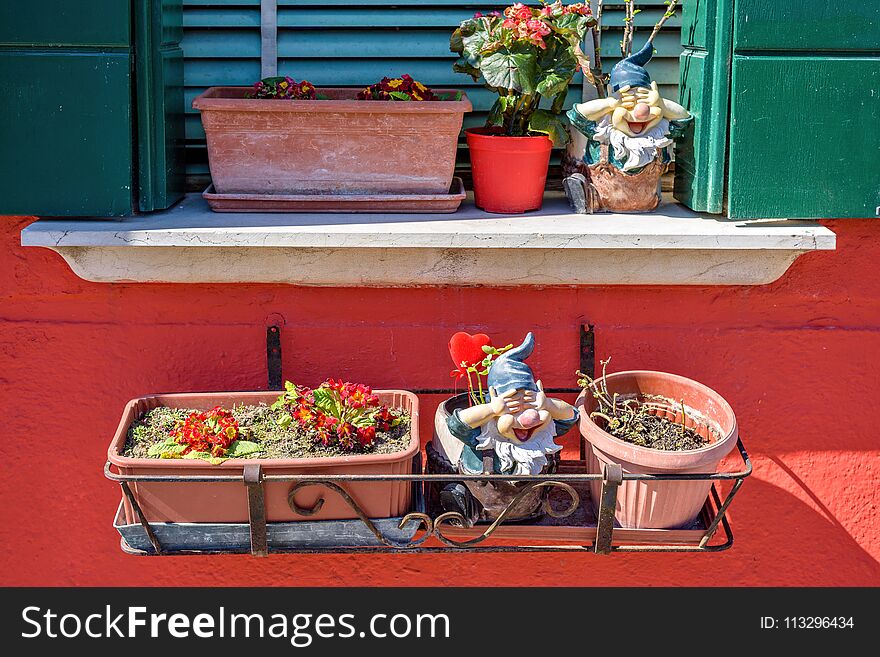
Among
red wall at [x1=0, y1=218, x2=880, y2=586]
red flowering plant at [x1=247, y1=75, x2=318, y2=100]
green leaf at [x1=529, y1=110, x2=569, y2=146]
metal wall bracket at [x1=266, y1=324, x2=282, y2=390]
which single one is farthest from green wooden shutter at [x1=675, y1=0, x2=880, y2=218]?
metal wall bracket at [x1=266, y1=324, x2=282, y2=390]

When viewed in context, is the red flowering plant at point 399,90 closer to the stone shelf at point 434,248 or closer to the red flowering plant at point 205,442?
the stone shelf at point 434,248

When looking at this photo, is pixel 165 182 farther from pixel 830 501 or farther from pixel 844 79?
pixel 830 501

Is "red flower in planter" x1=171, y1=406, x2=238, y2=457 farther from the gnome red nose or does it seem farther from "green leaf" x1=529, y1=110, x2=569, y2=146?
"green leaf" x1=529, y1=110, x2=569, y2=146

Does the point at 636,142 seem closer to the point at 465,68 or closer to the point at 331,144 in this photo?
the point at 465,68

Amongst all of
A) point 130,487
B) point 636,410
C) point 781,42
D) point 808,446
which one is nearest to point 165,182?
point 130,487

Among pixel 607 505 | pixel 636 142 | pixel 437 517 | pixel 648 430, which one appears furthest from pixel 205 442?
pixel 636 142

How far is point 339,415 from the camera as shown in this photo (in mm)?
2240

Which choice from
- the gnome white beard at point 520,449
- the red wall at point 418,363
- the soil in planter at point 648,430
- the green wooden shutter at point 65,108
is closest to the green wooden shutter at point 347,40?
the green wooden shutter at point 65,108

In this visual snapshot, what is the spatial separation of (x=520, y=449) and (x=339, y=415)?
0.38 m

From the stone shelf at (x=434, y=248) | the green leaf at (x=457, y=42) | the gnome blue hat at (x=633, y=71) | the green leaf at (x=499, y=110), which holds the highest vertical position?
the green leaf at (x=457, y=42)

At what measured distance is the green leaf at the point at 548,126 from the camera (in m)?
2.50

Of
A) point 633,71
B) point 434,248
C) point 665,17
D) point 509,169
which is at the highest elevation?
point 665,17

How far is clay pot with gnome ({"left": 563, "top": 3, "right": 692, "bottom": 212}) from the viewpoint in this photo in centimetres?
235

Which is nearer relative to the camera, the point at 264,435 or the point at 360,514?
the point at 360,514
